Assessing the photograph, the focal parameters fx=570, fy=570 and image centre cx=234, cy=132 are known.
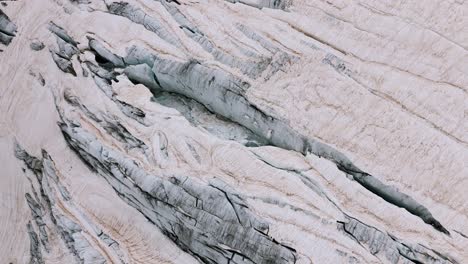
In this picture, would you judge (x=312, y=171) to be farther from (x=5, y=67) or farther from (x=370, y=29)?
(x=5, y=67)

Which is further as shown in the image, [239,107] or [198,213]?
[239,107]

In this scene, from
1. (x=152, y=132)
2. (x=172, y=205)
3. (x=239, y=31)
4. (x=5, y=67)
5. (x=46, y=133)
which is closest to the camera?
(x=172, y=205)

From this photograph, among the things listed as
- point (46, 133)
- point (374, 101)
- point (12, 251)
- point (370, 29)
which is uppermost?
point (370, 29)

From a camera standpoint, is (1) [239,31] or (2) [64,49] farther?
(2) [64,49]

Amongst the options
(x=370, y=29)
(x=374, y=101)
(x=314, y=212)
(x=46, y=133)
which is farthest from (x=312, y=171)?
(x=46, y=133)

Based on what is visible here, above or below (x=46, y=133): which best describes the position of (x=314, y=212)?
above

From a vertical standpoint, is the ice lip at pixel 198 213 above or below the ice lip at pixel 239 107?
below

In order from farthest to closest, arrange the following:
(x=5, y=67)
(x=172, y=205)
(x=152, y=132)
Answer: (x=5, y=67) → (x=152, y=132) → (x=172, y=205)

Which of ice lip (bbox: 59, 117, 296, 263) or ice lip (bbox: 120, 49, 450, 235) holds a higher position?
ice lip (bbox: 120, 49, 450, 235)

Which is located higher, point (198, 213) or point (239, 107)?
point (239, 107)
